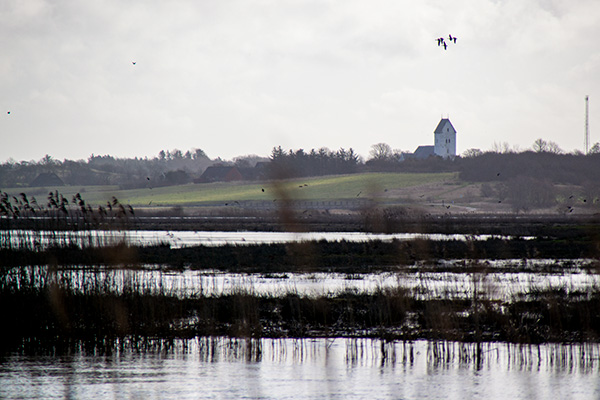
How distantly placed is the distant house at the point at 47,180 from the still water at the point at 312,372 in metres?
152

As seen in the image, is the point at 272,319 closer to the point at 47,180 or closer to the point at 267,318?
the point at 267,318

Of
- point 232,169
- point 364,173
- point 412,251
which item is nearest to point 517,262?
point 412,251

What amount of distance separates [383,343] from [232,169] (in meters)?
149

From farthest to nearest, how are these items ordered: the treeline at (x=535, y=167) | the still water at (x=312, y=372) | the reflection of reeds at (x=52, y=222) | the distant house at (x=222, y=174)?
1. the distant house at (x=222, y=174)
2. the treeline at (x=535, y=167)
3. the reflection of reeds at (x=52, y=222)
4. the still water at (x=312, y=372)

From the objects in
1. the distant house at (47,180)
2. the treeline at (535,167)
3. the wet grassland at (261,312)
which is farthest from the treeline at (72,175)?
the wet grassland at (261,312)

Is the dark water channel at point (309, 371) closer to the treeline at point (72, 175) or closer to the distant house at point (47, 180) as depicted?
the treeline at point (72, 175)

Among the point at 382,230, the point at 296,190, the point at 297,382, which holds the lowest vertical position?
the point at 297,382

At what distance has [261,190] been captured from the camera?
12362cm

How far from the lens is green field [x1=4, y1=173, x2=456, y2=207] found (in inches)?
4503

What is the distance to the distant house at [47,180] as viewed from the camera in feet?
524

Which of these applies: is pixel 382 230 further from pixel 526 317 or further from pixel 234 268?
pixel 526 317

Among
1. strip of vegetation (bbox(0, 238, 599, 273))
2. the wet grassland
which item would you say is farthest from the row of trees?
the wet grassland

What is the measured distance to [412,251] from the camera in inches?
1484

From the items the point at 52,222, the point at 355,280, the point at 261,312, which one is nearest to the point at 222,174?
the point at 355,280
